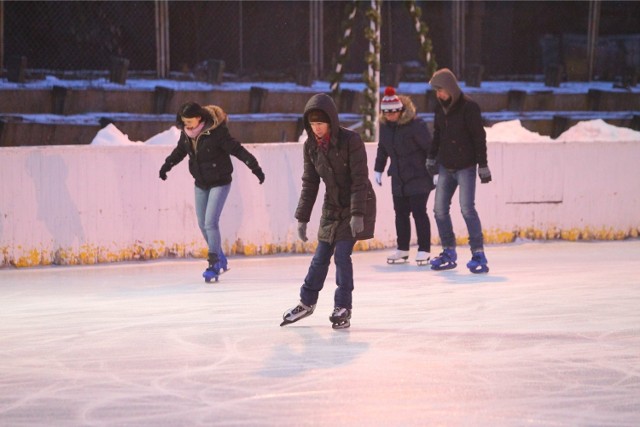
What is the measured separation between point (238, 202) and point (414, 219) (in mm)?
1637

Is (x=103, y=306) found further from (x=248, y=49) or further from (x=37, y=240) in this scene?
(x=248, y=49)

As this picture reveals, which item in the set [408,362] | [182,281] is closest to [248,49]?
[182,281]

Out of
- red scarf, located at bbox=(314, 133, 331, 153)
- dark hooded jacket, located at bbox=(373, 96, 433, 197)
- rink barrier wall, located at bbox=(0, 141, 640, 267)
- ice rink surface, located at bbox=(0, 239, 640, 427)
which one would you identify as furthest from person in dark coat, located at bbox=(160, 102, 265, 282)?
red scarf, located at bbox=(314, 133, 331, 153)

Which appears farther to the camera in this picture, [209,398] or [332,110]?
[332,110]

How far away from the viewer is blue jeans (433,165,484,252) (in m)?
10.1

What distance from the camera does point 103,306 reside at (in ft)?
28.7

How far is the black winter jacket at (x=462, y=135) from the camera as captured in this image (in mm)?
9984

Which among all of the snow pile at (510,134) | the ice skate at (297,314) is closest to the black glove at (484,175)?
the ice skate at (297,314)

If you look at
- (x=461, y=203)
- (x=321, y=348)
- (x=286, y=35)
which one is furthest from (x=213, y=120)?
(x=286, y=35)

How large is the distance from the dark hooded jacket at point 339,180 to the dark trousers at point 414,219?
11.0 feet

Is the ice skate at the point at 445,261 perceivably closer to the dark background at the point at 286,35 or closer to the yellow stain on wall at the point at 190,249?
the yellow stain on wall at the point at 190,249

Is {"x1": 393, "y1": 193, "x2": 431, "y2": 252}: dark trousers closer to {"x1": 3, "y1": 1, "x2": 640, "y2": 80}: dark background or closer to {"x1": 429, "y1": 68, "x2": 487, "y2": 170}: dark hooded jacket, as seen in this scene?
{"x1": 429, "y1": 68, "x2": 487, "y2": 170}: dark hooded jacket

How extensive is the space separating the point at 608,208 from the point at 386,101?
3.24 metres

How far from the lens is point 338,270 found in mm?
7707
